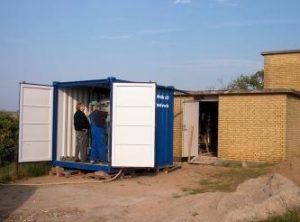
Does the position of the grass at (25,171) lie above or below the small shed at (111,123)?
below

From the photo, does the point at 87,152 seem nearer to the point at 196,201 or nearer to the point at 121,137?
the point at 121,137

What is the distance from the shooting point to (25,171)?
15680mm

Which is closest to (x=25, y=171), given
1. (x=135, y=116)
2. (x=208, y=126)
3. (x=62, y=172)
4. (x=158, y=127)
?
(x=62, y=172)

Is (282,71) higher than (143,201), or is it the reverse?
(282,71)

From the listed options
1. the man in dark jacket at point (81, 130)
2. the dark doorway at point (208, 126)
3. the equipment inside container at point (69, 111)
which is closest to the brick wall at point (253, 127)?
the dark doorway at point (208, 126)

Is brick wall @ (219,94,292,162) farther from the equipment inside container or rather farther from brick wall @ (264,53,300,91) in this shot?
brick wall @ (264,53,300,91)

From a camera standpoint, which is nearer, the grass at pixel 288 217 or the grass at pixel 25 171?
the grass at pixel 288 217

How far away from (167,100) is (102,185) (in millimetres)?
3809

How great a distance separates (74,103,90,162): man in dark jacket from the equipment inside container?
228 mm

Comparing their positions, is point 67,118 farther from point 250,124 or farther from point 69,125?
point 250,124

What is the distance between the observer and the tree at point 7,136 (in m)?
19.5

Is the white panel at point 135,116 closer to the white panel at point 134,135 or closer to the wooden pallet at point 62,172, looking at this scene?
the white panel at point 134,135

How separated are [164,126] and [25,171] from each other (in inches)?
179

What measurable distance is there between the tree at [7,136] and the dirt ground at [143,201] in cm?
591
